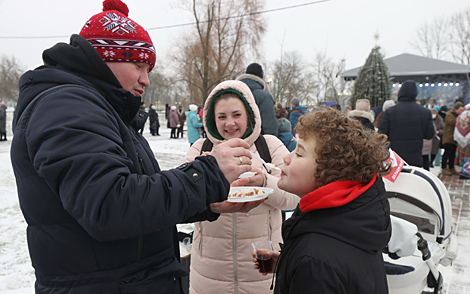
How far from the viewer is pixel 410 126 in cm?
591

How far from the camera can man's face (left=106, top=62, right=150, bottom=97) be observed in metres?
1.35

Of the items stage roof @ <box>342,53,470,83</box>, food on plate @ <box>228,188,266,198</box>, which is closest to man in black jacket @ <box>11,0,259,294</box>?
food on plate @ <box>228,188,266,198</box>

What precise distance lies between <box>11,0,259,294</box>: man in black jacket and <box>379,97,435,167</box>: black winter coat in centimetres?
569

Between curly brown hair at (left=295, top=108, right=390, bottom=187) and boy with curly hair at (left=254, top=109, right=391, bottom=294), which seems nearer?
boy with curly hair at (left=254, top=109, right=391, bottom=294)

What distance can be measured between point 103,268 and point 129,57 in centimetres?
88

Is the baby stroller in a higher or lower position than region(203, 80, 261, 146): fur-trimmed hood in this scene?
lower

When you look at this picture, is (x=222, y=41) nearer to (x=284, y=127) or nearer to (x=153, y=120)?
(x=153, y=120)

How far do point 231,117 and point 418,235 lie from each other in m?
1.65

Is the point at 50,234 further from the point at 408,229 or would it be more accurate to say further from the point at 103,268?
the point at 408,229

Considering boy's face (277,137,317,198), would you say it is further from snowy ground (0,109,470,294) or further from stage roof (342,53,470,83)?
stage roof (342,53,470,83)

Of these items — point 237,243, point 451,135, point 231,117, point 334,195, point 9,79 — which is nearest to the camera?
point 334,195

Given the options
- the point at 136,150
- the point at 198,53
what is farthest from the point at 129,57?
the point at 198,53

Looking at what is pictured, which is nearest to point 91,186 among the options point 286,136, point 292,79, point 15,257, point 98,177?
point 98,177

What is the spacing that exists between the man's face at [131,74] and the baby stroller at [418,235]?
6.20 ft
